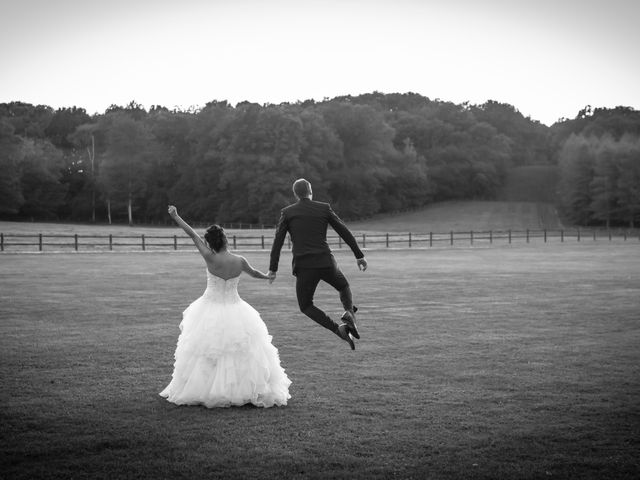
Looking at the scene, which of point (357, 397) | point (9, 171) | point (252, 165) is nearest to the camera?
point (357, 397)

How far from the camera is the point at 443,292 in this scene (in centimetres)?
2306

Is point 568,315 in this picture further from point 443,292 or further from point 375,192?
point 375,192

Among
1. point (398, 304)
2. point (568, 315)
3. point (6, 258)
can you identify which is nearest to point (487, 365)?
point (568, 315)

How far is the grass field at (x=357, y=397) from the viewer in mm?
6941

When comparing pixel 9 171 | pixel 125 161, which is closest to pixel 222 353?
pixel 9 171

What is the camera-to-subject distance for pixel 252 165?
10044 cm

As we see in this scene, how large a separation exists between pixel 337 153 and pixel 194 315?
10205 cm

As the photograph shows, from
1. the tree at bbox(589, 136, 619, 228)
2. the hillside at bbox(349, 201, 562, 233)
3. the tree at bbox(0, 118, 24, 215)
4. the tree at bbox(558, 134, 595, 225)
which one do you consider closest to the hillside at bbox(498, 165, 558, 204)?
the hillside at bbox(349, 201, 562, 233)

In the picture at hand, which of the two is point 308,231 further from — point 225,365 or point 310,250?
point 225,365

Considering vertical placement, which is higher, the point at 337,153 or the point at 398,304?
the point at 337,153

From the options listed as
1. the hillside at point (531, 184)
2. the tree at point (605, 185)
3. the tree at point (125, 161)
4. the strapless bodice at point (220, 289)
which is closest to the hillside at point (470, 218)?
the hillside at point (531, 184)

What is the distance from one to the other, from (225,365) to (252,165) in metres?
92.5

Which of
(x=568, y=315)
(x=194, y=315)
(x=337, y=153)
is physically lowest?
(x=568, y=315)

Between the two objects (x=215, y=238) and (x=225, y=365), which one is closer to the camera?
(x=225, y=365)
